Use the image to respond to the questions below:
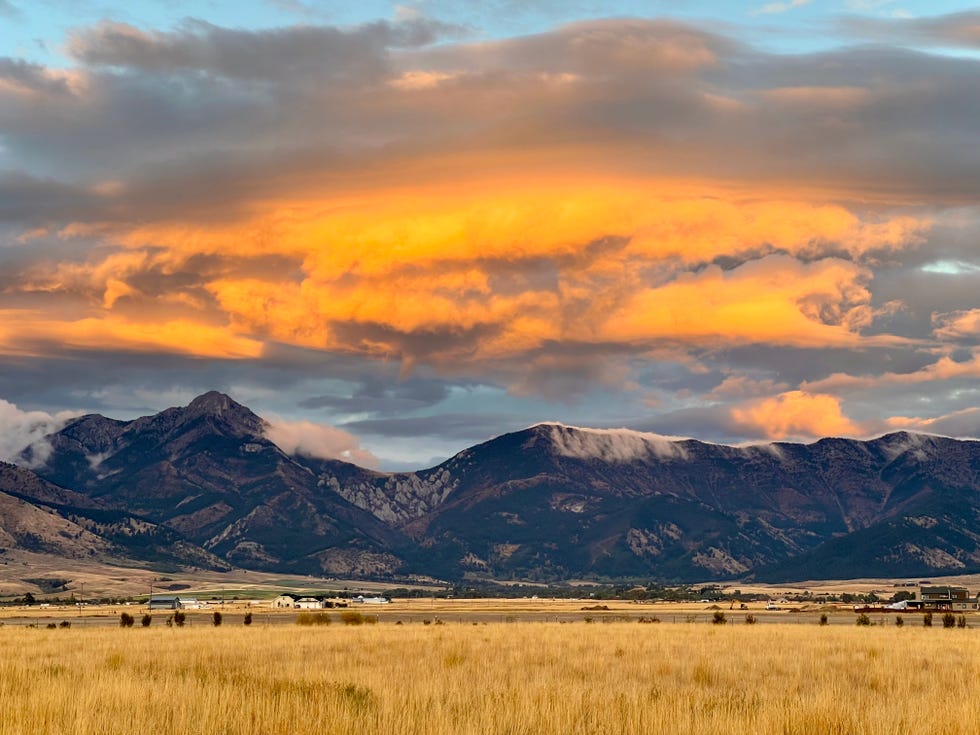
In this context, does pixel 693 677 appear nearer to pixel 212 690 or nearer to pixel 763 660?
pixel 763 660

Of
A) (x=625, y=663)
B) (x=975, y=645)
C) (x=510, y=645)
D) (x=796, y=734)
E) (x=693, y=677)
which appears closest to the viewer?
(x=796, y=734)

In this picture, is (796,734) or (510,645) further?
(510,645)

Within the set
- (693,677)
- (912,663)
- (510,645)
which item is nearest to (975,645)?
(912,663)

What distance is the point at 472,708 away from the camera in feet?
61.7

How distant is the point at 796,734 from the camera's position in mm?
15969

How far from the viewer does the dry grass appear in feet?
54.7

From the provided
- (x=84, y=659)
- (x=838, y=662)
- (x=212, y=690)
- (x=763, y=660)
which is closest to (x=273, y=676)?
(x=212, y=690)

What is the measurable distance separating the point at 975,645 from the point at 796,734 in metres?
36.0

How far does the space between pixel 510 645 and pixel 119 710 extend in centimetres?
2630

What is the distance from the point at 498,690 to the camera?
21.4 metres

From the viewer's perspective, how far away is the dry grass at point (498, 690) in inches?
657

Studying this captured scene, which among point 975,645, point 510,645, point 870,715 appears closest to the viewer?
point 870,715

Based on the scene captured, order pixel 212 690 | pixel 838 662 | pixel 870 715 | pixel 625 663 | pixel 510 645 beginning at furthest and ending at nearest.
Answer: pixel 510 645
pixel 838 662
pixel 625 663
pixel 212 690
pixel 870 715

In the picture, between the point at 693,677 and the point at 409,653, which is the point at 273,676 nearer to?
the point at 693,677
